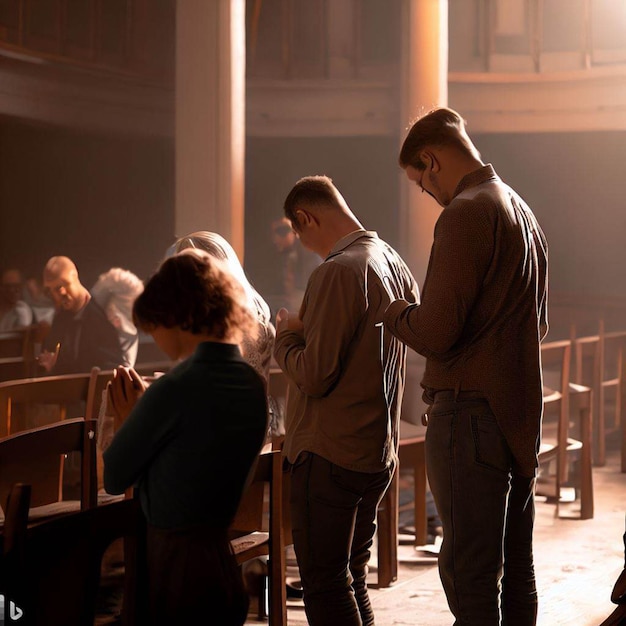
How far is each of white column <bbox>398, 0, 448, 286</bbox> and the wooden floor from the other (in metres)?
3.19

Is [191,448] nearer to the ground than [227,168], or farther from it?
nearer to the ground

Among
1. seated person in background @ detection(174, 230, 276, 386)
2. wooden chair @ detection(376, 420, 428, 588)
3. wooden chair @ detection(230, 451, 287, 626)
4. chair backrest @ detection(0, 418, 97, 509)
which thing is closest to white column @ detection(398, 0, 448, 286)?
wooden chair @ detection(376, 420, 428, 588)

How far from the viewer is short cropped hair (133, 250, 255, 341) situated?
6.02 feet

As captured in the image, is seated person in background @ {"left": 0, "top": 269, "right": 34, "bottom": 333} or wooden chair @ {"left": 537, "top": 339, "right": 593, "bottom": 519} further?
seated person in background @ {"left": 0, "top": 269, "right": 34, "bottom": 333}

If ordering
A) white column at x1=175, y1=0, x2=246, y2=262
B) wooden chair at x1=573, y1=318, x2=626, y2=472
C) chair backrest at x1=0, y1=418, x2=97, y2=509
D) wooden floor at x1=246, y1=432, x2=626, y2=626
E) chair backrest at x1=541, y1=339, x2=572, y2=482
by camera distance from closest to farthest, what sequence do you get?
chair backrest at x1=0, y1=418, x2=97, y2=509
wooden floor at x1=246, y1=432, x2=626, y2=626
chair backrest at x1=541, y1=339, x2=572, y2=482
wooden chair at x1=573, y1=318, x2=626, y2=472
white column at x1=175, y1=0, x2=246, y2=262

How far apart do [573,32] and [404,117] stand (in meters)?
2.43

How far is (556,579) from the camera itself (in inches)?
169

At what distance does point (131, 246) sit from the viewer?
10.5 meters

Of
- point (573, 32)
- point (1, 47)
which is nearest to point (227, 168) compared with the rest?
point (1, 47)

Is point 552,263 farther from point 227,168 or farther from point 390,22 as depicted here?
point 227,168

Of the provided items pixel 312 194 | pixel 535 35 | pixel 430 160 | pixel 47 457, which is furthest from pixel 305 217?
pixel 535 35

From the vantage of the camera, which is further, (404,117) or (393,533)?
(404,117)

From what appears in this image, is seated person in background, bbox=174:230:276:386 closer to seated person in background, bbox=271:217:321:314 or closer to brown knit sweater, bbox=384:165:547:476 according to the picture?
brown knit sweater, bbox=384:165:547:476

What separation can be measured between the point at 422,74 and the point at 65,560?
23.5 ft
